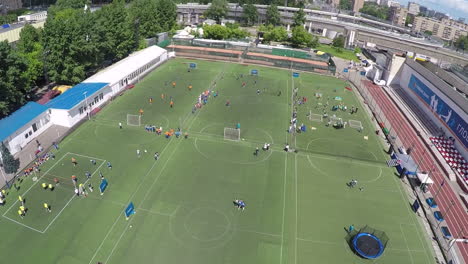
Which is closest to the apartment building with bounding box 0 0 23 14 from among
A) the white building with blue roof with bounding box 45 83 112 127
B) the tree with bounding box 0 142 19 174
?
the white building with blue roof with bounding box 45 83 112 127

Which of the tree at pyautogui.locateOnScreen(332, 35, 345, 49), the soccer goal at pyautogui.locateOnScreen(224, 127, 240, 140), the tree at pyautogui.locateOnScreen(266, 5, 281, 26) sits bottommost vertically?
the soccer goal at pyautogui.locateOnScreen(224, 127, 240, 140)

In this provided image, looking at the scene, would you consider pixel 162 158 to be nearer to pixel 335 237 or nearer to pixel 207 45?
pixel 335 237

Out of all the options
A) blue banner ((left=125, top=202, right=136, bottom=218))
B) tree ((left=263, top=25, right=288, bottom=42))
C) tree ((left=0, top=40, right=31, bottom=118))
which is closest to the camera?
blue banner ((left=125, top=202, right=136, bottom=218))

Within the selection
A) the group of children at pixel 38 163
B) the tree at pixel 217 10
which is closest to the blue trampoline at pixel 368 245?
the group of children at pixel 38 163

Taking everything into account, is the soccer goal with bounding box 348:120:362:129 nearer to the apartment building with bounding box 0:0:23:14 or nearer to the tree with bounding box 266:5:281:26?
the tree with bounding box 266:5:281:26

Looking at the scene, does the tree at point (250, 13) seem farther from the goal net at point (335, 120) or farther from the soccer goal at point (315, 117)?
the goal net at point (335, 120)

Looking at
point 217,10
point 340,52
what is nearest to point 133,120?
point 340,52
